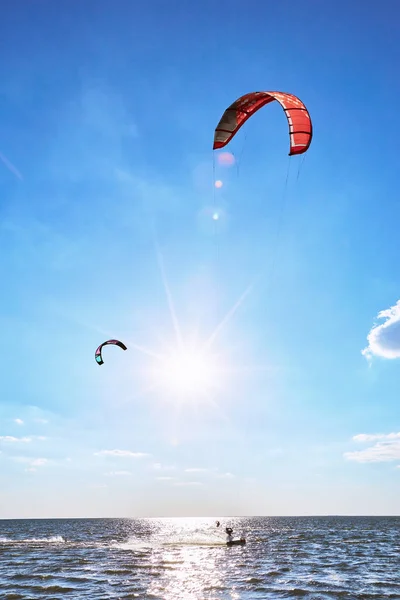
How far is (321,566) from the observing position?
2436 centimetres

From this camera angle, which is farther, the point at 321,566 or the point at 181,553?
the point at 181,553

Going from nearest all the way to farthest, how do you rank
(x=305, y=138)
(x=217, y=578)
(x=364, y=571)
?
(x=305, y=138)
(x=217, y=578)
(x=364, y=571)

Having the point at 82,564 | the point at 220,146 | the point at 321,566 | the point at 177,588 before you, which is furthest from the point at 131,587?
the point at 220,146

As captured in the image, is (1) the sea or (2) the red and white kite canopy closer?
(2) the red and white kite canopy

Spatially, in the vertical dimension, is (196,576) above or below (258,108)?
below

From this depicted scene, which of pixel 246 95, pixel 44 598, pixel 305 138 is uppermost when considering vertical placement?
pixel 246 95

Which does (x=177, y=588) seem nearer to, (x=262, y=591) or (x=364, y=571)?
(x=262, y=591)

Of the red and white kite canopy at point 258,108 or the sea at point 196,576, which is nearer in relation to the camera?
the red and white kite canopy at point 258,108

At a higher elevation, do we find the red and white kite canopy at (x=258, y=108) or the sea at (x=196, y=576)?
the red and white kite canopy at (x=258, y=108)

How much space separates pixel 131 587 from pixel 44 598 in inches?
127

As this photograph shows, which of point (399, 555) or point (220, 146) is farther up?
point (220, 146)

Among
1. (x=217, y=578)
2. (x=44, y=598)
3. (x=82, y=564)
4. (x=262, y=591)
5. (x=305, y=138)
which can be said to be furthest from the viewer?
(x=82, y=564)

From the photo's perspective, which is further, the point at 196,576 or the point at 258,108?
the point at 196,576

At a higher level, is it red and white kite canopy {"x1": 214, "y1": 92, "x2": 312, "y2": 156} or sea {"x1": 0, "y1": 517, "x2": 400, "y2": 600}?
red and white kite canopy {"x1": 214, "y1": 92, "x2": 312, "y2": 156}
